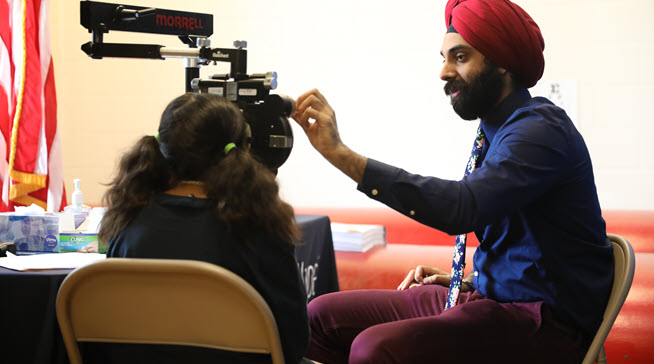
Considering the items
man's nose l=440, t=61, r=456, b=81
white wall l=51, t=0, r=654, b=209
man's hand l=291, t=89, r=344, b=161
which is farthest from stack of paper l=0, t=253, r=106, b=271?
white wall l=51, t=0, r=654, b=209

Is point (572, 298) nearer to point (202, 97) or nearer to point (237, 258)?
point (237, 258)

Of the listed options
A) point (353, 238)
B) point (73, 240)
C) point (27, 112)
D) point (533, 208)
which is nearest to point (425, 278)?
point (533, 208)

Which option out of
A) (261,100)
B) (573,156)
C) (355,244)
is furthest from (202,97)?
(355,244)

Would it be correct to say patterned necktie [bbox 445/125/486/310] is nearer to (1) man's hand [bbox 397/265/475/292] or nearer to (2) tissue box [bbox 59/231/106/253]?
(1) man's hand [bbox 397/265/475/292]

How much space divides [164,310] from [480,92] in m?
0.84

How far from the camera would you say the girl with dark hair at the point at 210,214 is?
102 centimetres

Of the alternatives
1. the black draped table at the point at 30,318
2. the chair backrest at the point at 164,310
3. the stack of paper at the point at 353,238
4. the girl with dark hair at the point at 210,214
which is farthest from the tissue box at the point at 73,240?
the stack of paper at the point at 353,238

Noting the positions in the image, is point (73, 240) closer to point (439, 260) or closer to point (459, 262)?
point (459, 262)

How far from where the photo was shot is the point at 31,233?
1.45 m

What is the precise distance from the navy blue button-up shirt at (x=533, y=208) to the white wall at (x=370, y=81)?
202cm

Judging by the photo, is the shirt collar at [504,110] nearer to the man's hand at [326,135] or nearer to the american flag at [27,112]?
the man's hand at [326,135]

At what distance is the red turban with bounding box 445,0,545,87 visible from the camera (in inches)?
53.2

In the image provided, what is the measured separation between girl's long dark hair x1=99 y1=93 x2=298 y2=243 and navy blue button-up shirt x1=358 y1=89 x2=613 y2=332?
0.71 ft

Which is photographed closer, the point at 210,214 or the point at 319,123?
the point at 210,214
